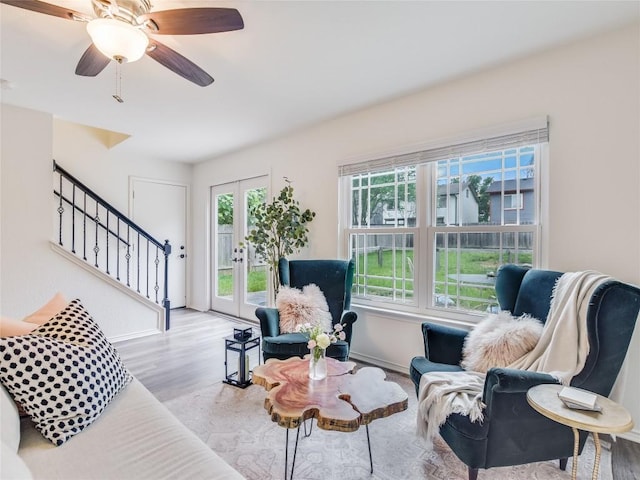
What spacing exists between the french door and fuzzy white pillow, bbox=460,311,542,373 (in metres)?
2.84

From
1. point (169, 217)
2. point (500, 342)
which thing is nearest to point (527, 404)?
point (500, 342)

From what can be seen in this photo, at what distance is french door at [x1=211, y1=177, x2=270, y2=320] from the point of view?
4.57 metres

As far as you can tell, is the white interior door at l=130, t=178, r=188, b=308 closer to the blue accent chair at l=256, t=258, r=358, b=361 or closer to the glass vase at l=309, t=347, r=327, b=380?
the blue accent chair at l=256, t=258, r=358, b=361

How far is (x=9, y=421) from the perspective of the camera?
1.08 m

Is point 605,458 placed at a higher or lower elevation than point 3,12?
lower

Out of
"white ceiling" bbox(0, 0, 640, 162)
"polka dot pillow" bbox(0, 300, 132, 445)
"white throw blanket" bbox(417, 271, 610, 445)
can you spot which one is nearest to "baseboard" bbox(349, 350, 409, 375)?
"white throw blanket" bbox(417, 271, 610, 445)

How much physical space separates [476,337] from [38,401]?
6.98 feet

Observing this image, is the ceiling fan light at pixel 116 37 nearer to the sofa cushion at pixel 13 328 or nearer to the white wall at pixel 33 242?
the sofa cushion at pixel 13 328

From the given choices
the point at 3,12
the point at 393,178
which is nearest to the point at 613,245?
the point at 393,178

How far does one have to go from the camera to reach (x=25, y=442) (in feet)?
3.77

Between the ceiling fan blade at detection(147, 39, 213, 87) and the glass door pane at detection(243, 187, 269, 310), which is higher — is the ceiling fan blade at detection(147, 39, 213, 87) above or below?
above

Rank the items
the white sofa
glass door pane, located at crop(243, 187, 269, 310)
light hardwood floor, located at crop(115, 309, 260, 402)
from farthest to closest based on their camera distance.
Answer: glass door pane, located at crop(243, 187, 269, 310) → light hardwood floor, located at crop(115, 309, 260, 402) → the white sofa

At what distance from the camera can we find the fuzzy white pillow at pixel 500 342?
1.82 metres

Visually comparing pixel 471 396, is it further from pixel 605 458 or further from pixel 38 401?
pixel 38 401
